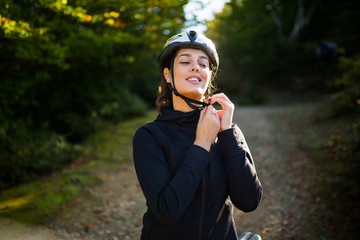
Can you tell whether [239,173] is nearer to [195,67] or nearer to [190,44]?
[195,67]

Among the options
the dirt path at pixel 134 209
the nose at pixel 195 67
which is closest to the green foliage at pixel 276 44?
the dirt path at pixel 134 209

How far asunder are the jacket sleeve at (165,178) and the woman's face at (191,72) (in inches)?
19.0

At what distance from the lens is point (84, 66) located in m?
8.42

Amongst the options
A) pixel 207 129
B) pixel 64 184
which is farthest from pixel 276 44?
pixel 207 129

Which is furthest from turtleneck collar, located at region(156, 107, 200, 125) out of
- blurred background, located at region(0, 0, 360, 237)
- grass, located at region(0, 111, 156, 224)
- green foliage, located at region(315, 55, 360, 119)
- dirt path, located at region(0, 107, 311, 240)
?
green foliage, located at region(315, 55, 360, 119)

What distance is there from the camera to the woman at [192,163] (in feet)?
5.78

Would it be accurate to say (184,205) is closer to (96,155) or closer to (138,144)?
(138,144)

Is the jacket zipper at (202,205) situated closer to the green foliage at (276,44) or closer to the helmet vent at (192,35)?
the helmet vent at (192,35)

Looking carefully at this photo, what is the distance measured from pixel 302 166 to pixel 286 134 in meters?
2.59

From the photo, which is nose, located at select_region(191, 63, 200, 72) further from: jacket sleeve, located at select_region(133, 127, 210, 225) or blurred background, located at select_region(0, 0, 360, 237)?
blurred background, located at select_region(0, 0, 360, 237)

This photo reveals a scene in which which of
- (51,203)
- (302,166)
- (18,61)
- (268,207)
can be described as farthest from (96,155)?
(302,166)

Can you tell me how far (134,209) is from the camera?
5375mm

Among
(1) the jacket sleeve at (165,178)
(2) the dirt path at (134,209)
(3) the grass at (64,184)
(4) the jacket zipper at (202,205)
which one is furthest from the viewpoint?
(3) the grass at (64,184)

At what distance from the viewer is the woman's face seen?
6.97ft
